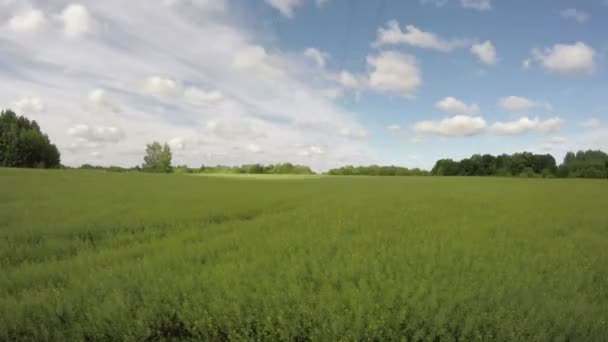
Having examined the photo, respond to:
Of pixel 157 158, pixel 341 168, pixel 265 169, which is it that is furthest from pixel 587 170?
pixel 157 158

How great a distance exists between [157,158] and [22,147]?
35.5 meters

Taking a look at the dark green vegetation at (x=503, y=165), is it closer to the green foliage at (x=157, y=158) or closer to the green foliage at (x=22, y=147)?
the green foliage at (x=157, y=158)

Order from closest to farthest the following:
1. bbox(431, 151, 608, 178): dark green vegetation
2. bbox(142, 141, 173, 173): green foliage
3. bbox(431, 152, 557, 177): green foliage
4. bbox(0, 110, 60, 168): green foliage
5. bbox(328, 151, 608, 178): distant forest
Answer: bbox(0, 110, 60, 168): green foliage, bbox(328, 151, 608, 178): distant forest, bbox(431, 151, 608, 178): dark green vegetation, bbox(431, 152, 557, 177): green foliage, bbox(142, 141, 173, 173): green foliage

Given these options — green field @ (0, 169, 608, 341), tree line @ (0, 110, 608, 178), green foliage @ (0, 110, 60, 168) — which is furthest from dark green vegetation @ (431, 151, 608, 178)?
green foliage @ (0, 110, 60, 168)

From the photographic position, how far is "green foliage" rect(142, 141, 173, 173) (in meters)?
92.4

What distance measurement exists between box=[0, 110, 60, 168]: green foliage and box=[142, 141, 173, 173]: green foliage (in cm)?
2631

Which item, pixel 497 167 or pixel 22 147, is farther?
pixel 497 167

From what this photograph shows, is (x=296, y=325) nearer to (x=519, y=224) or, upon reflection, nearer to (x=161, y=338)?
(x=161, y=338)

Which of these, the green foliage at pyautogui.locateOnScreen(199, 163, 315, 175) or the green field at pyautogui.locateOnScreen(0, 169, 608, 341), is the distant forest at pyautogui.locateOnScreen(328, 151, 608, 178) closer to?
the green foliage at pyautogui.locateOnScreen(199, 163, 315, 175)

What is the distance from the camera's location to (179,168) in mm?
88500

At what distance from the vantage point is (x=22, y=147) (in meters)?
60.1

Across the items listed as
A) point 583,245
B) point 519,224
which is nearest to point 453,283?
point 583,245

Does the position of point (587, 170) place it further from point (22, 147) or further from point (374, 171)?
point (22, 147)

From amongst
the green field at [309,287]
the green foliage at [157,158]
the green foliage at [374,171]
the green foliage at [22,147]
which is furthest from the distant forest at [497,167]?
the green field at [309,287]
